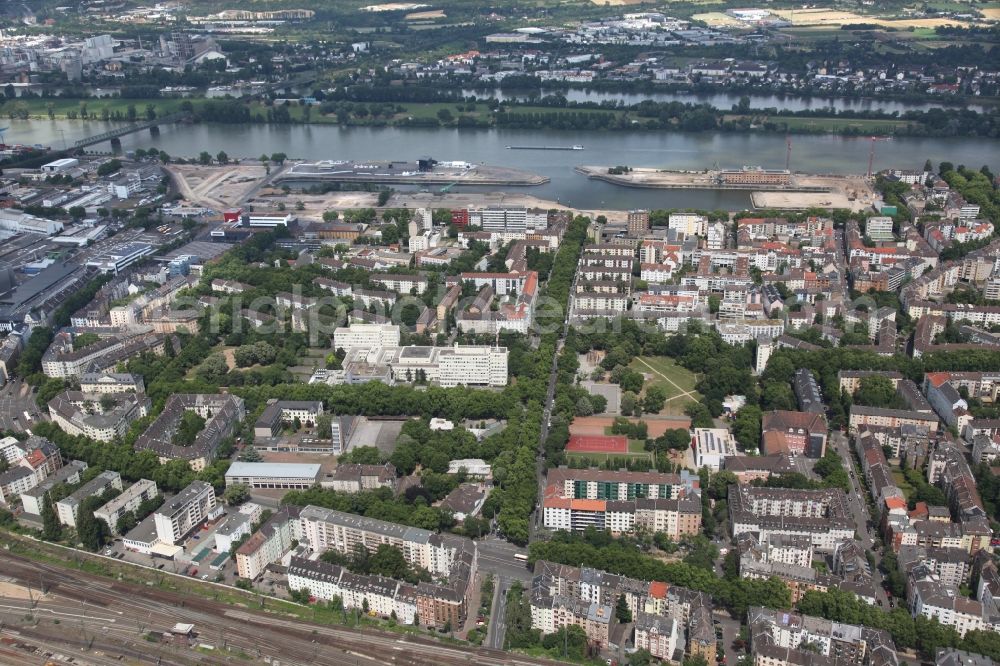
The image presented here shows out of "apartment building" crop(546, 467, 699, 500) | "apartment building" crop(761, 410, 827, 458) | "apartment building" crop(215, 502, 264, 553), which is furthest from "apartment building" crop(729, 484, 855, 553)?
"apartment building" crop(215, 502, 264, 553)

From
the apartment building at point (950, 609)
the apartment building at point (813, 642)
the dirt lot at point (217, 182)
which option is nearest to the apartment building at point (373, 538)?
the apartment building at point (813, 642)

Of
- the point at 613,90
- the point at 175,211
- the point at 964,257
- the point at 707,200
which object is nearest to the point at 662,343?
the point at 964,257

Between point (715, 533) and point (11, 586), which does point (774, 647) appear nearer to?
point (715, 533)

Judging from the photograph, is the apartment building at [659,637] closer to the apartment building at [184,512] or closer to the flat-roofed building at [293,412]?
the apartment building at [184,512]

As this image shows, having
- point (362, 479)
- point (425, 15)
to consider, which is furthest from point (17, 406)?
point (425, 15)

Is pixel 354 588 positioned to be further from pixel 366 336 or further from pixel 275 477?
pixel 366 336
